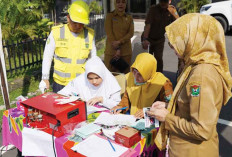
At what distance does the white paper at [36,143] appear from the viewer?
204 centimetres

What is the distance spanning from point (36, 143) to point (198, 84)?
150cm

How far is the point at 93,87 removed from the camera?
111 inches

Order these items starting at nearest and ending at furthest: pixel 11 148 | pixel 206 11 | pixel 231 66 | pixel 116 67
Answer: pixel 11 148, pixel 116 67, pixel 231 66, pixel 206 11

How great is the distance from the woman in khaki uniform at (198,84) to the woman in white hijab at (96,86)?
1.25 m

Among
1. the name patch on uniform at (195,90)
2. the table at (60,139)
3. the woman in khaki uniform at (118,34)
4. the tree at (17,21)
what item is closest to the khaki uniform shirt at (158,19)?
the woman in khaki uniform at (118,34)

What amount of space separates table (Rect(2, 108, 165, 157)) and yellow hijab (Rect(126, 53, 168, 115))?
0.45m

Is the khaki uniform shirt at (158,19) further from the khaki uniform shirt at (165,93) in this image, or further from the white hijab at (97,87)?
the khaki uniform shirt at (165,93)

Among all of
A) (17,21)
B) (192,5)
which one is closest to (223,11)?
(192,5)

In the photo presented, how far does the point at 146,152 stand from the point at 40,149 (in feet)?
3.00

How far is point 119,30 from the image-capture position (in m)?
4.14

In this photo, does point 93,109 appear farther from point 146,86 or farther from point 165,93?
point 165,93

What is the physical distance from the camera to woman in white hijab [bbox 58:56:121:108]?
8.82 ft

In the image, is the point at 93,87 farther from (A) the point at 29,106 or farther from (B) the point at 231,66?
(B) the point at 231,66

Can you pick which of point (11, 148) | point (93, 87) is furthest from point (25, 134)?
point (11, 148)
